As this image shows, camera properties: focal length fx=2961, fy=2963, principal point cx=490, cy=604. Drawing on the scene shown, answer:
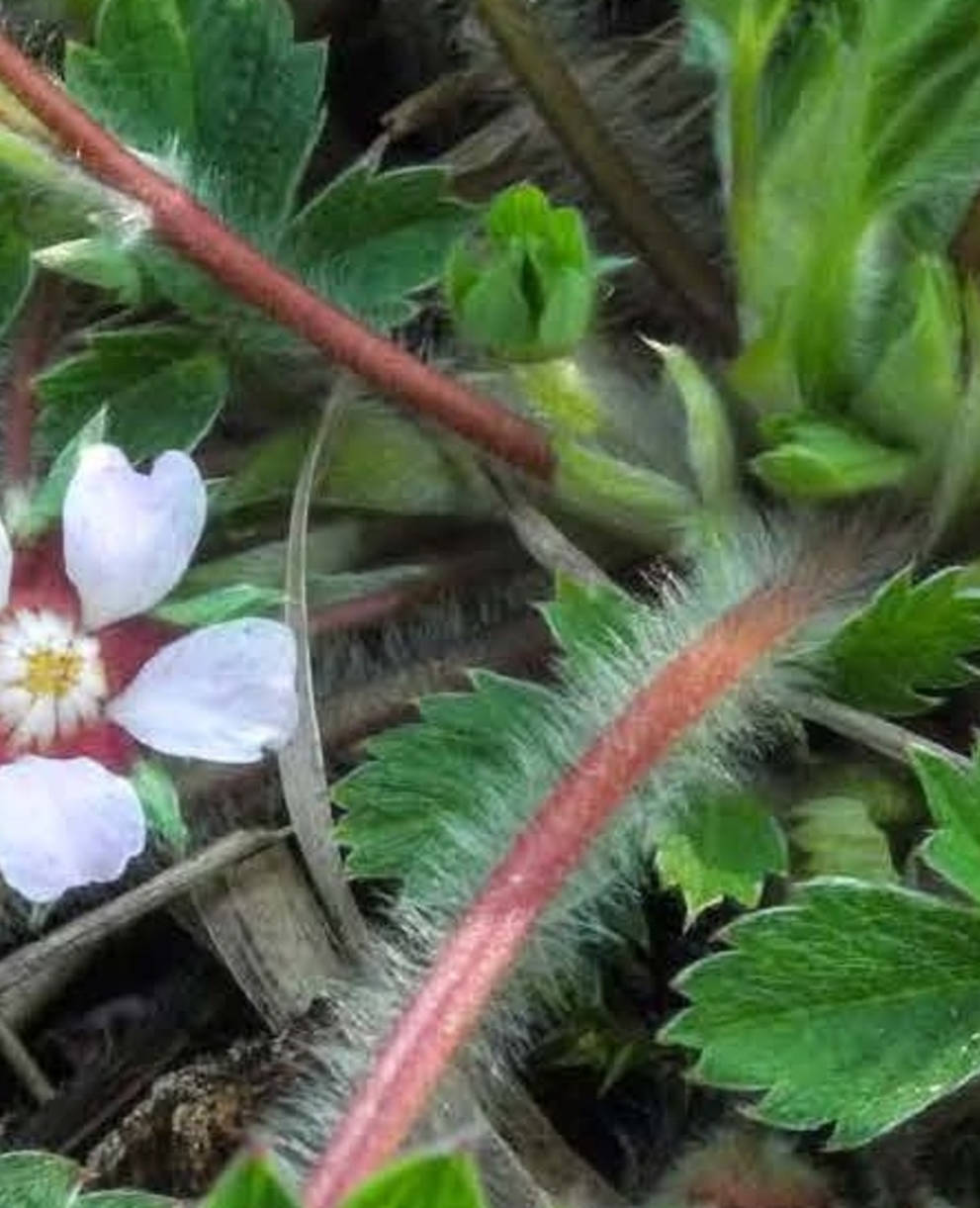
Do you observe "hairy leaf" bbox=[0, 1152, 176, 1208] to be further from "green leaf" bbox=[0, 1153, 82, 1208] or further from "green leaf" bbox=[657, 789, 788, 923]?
"green leaf" bbox=[657, 789, 788, 923]

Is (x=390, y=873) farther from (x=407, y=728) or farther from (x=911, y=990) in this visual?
(x=911, y=990)

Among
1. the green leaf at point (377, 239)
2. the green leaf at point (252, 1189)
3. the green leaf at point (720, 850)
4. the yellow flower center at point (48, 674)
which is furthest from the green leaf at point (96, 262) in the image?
the green leaf at point (252, 1189)

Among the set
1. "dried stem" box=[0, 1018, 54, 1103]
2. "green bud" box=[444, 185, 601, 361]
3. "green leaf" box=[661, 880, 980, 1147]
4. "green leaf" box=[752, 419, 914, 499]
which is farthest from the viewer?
"dried stem" box=[0, 1018, 54, 1103]

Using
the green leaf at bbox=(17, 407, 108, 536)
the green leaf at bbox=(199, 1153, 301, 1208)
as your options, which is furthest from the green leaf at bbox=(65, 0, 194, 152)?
the green leaf at bbox=(199, 1153, 301, 1208)

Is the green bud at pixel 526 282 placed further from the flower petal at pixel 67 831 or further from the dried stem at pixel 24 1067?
the dried stem at pixel 24 1067

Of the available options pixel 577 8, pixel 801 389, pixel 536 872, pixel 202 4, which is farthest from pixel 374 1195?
pixel 577 8
